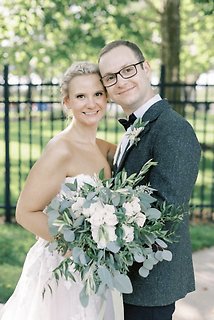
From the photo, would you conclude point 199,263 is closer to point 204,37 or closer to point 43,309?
point 43,309

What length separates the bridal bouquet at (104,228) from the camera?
2.38 m

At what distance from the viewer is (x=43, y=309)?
332cm

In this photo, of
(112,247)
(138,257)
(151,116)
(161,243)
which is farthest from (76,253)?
(151,116)

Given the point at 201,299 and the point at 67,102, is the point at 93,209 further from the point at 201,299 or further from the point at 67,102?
the point at 201,299

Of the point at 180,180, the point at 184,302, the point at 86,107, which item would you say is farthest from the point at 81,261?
the point at 184,302

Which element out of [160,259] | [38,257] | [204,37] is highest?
[204,37]

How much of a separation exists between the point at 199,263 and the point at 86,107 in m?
3.78

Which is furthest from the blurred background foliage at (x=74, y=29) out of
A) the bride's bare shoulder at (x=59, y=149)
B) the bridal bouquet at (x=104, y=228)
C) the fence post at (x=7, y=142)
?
the bridal bouquet at (x=104, y=228)

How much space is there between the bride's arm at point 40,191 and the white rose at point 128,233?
572mm

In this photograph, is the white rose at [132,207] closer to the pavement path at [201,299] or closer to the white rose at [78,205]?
the white rose at [78,205]

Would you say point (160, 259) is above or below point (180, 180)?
below

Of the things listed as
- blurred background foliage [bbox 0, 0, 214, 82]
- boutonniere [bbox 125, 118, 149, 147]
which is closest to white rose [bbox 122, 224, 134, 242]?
boutonniere [bbox 125, 118, 149, 147]

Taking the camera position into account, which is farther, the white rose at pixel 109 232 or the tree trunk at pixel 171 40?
the tree trunk at pixel 171 40

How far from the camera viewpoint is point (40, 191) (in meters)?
2.88
